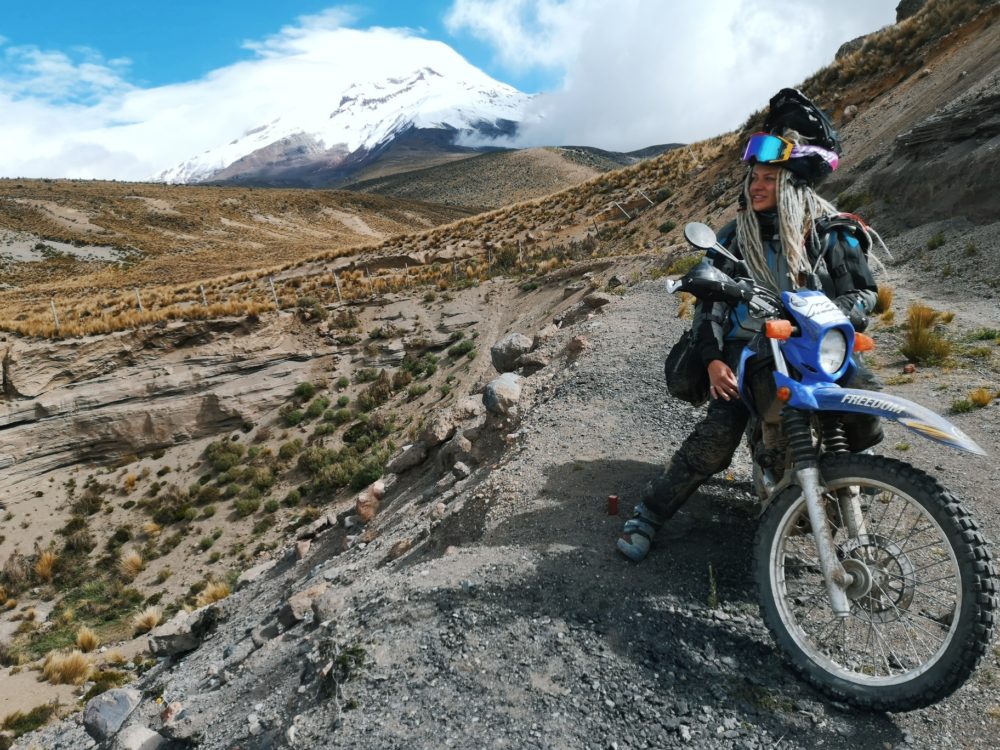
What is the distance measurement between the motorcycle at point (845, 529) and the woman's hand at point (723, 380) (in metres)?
0.06

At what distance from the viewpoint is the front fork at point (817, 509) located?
104 inches

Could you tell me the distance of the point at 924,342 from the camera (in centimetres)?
721

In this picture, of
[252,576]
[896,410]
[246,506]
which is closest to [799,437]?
[896,410]

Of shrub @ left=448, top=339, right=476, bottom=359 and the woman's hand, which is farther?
shrub @ left=448, top=339, right=476, bottom=359

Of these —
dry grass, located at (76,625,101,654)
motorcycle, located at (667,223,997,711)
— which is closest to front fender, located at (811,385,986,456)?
motorcycle, located at (667,223,997,711)

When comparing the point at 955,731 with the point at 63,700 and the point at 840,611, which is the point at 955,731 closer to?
the point at 840,611

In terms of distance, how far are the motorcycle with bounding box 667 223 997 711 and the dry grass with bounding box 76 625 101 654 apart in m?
15.7

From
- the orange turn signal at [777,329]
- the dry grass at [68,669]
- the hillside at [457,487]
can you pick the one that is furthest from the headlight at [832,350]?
the dry grass at [68,669]

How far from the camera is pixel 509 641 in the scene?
3381 mm

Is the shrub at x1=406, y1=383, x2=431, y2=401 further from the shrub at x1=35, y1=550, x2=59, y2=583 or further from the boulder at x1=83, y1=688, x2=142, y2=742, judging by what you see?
the boulder at x1=83, y1=688, x2=142, y2=742

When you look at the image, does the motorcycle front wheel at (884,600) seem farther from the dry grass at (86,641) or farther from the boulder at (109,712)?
the dry grass at (86,641)

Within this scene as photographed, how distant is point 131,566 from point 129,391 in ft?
21.3

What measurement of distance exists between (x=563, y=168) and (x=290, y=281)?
11548 cm

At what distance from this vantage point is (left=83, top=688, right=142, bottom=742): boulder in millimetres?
7309
